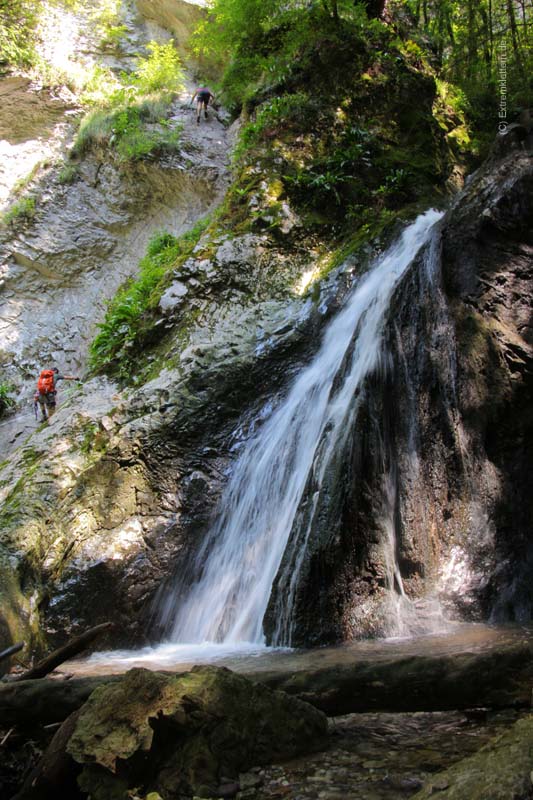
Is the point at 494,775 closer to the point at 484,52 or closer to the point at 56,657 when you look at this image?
the point at 56,657

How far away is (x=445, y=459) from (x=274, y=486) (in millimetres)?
2187

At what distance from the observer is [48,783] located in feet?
7.83

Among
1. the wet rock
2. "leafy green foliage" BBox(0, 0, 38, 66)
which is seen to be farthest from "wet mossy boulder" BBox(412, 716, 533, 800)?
"leafy green foliage" BBox(0, 0, 38, 66)

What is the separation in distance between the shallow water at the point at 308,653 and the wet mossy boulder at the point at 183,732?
1.67ft

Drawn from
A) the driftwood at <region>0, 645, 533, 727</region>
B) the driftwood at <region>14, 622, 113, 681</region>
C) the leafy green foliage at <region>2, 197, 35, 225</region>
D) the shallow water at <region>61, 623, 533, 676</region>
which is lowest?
the shallow water at <region>61, 623, 533, 676</region>

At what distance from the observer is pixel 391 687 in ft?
8.80

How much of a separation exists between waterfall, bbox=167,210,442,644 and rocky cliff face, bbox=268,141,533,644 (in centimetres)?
32

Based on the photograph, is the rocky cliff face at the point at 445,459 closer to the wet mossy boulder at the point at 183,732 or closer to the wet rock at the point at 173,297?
the wet mossy boulder at the point at 183,732

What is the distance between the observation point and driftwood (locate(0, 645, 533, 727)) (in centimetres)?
266

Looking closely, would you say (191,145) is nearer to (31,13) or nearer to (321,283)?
(31,13)

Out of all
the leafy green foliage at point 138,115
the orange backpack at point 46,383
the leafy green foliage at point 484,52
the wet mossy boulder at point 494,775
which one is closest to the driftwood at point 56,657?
the wet mossy boulder at point 494,775

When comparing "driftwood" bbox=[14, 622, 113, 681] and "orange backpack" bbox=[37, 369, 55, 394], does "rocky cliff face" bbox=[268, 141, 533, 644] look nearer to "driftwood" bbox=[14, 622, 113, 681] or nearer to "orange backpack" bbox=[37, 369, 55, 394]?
"driftwood" bbox=[14, 622, 113, 681]

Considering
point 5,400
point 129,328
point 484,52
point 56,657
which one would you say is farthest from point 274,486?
point 484,52

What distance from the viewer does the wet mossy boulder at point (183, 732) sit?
2.31 metres
